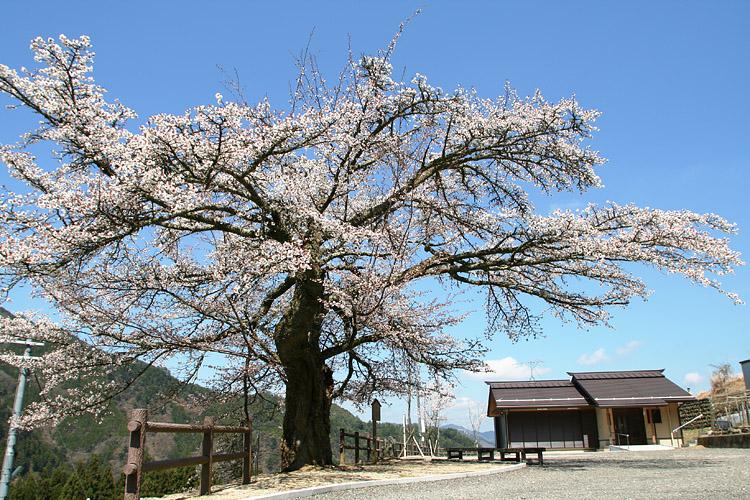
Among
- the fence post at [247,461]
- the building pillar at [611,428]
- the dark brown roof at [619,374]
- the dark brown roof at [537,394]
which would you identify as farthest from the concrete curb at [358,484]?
the dark brown roof at [619,374]

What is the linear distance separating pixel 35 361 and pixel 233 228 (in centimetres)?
500

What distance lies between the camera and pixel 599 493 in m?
7.05

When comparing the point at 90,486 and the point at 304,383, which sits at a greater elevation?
the point at 304,383

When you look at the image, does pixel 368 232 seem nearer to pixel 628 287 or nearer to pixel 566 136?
pixel 566 136

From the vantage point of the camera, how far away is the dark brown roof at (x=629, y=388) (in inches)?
982

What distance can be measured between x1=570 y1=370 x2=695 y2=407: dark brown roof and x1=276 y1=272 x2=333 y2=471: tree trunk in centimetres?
1745

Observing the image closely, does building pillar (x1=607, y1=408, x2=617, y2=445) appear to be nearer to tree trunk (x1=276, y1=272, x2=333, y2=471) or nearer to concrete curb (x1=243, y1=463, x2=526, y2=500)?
concrete curb (x1=243, y1=463, x2=526, y2=500)

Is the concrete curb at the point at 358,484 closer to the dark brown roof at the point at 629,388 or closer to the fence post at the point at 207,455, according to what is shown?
the fence post at the point at 207,455

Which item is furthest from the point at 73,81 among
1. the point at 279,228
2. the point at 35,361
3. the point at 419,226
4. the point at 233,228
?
the point at 419,226

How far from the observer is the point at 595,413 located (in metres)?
26.3

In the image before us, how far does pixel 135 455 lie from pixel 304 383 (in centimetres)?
576

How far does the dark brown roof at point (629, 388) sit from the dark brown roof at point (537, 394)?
623mm

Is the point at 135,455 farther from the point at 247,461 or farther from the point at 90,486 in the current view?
the point at 90,486

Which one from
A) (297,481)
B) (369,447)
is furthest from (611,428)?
(297,481)
